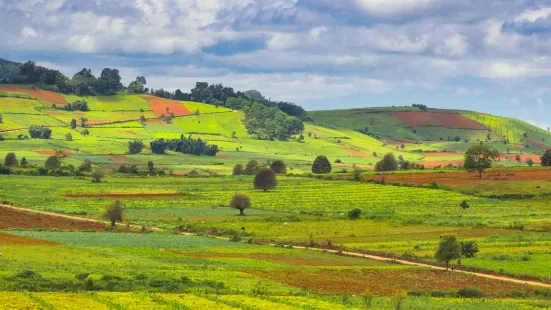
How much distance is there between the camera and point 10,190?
438 feet

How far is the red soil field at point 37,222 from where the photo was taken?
9074 cm

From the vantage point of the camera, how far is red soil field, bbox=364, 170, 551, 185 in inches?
5719

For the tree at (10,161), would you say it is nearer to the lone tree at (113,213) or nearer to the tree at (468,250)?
the lone tree at (113,213)

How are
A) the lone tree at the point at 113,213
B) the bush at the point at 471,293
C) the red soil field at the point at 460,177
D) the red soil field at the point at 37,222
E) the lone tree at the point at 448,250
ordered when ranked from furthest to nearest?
the red soil field at the point at 460,177, the lone tree at the point at 113,213, the red soil field at the point at 37,222, the lone tree at the point at 448,250, the bush at the point at 471,293

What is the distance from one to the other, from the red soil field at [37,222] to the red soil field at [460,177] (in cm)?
6914

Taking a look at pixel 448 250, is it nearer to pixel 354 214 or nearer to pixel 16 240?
pixel 16 240

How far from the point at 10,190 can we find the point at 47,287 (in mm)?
89782

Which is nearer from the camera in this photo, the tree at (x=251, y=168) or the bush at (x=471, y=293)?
the bush at (x=471, y=293)

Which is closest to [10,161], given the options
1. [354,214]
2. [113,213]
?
[113,213]

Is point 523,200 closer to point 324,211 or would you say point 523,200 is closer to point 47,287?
point 324,211

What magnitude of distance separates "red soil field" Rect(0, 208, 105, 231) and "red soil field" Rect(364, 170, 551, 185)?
2722 inches

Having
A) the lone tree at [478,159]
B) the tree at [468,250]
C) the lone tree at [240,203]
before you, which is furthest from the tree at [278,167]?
the tree at [468,250]

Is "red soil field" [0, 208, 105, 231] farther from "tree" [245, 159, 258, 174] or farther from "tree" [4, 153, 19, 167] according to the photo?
"tree" [245, 159, 258, 174]

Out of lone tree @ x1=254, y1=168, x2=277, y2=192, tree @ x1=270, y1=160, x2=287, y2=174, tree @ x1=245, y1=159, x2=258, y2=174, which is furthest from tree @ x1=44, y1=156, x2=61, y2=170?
lone tree @ x1=254, y1=168, x2=277, y2=192
